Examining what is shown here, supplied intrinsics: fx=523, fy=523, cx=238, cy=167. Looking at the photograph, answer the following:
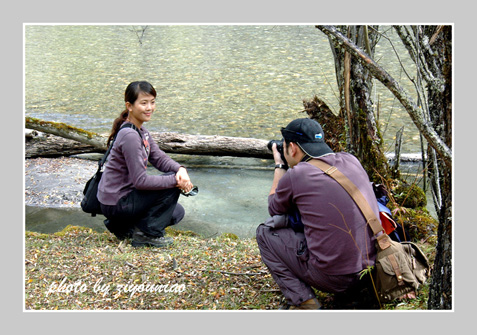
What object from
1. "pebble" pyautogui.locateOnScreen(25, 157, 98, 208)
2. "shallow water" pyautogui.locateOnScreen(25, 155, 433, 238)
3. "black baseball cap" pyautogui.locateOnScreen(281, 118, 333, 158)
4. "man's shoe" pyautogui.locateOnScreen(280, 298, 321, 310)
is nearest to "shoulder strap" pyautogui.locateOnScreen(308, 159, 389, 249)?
"black baseball cap" pyautogui.locateOnScreen(281, 118, 333, 158)

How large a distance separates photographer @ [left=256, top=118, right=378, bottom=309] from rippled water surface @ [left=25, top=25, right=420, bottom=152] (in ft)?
12.3

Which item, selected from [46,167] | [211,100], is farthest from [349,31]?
[211,100]

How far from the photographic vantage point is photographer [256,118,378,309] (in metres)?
2.95

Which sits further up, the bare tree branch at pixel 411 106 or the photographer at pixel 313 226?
the bare tree branch at pixel 411 106

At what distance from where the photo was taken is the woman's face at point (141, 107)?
4211 millimetres

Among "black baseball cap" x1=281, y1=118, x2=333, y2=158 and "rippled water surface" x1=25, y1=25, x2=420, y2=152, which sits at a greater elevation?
"rippled water surface" x1=25, y1=25, x2=420, y2=152

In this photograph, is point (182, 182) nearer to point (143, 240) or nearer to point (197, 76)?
point (143, 240)

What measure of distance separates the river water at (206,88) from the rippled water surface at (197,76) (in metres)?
0.02

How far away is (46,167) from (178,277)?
390cm

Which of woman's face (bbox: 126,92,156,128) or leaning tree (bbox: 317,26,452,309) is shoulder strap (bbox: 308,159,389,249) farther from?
woman's face (bbox: 126,92,156,128)

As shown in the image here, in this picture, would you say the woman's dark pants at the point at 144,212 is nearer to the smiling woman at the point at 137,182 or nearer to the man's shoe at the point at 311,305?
the smiling woman at the point at 137,182

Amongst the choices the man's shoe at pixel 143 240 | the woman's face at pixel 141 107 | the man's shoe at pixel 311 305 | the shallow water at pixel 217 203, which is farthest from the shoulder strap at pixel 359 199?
the shallow water at pixel 217 203

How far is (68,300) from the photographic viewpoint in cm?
343

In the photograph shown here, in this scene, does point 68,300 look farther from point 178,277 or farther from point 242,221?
point 242,221
